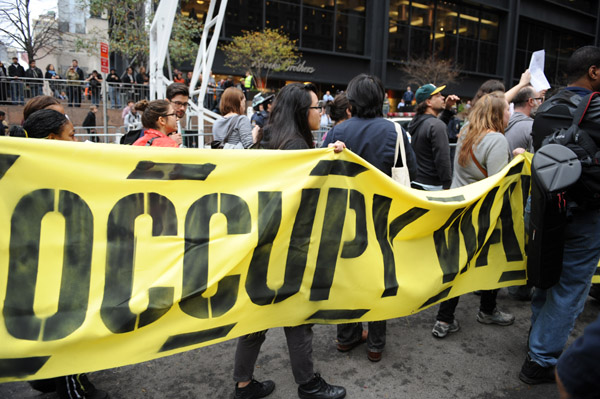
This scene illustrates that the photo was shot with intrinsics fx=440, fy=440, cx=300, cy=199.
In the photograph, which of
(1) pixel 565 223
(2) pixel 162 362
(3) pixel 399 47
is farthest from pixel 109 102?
(3) pixel 399 47

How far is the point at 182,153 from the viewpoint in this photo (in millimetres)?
2562

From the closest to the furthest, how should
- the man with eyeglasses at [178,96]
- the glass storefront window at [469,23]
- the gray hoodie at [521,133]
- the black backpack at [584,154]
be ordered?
the black backpack at [584,154] → the gray hoodie at [521,133] → the man with eyeglasses at [178,96] → the glass storefront window at [469,23]

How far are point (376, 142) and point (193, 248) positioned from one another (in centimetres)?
162

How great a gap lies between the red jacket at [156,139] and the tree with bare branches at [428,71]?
29701 millimetres

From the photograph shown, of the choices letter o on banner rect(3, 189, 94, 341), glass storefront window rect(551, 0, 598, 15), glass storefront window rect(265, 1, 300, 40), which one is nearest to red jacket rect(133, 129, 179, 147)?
letter o on banner rect(3, 189, 94, 341)

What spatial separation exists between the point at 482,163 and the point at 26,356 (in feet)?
11.7

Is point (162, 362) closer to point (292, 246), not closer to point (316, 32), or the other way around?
point (292, 246)

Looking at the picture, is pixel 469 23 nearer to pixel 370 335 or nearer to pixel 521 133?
pixel 521 133

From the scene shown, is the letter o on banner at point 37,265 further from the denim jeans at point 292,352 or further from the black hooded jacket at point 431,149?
the black hooded jacket at point 431,149

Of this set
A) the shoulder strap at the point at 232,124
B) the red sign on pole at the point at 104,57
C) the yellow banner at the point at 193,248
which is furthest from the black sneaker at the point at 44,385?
the red sign on pole at the point at 104,57

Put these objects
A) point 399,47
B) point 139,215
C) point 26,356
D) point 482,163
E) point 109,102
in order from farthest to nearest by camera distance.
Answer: point 399,47, point 109,102, point 482,163, point 139,215, point 26,356

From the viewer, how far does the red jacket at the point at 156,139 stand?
3.76m

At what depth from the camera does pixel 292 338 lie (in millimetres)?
2826

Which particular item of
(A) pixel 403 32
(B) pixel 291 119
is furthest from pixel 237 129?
(A) pixel 403 32
